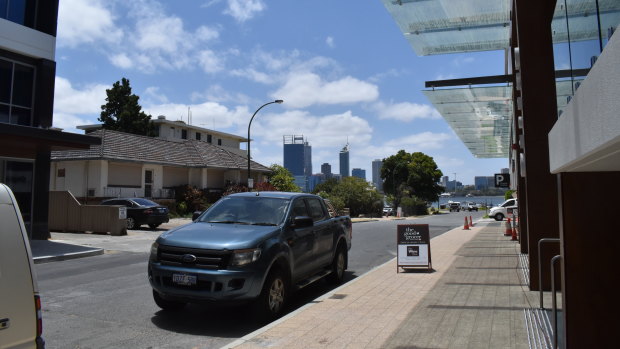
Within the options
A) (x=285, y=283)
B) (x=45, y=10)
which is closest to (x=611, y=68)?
(x=285, y=283)

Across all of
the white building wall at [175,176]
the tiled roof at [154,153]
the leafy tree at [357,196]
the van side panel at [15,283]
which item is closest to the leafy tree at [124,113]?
the tiled roof at [154,153]

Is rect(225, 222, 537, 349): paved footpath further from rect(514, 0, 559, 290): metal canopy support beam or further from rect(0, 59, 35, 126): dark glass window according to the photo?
rect(0, 59, 35, 126): dark glass window

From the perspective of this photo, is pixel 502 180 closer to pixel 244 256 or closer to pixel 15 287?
pixel 244 256

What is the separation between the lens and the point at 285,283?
727 cm

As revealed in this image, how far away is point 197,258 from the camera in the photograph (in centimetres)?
643

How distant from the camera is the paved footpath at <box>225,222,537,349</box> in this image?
5391 millimetres

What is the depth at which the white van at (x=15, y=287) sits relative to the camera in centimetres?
281

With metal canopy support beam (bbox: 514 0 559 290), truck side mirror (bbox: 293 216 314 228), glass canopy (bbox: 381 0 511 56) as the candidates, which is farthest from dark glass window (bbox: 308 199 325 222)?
glass canopy (bbox: 381 0 511 56)

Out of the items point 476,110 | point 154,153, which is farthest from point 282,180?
point 476,110

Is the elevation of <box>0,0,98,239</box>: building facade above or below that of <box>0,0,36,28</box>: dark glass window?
below

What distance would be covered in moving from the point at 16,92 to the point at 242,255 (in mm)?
15909

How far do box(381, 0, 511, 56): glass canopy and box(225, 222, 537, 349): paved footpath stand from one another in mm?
6187

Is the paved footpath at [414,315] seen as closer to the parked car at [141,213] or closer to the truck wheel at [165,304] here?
the truck wheel at [165,304]

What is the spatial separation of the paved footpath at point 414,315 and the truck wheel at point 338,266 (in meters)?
0.49
